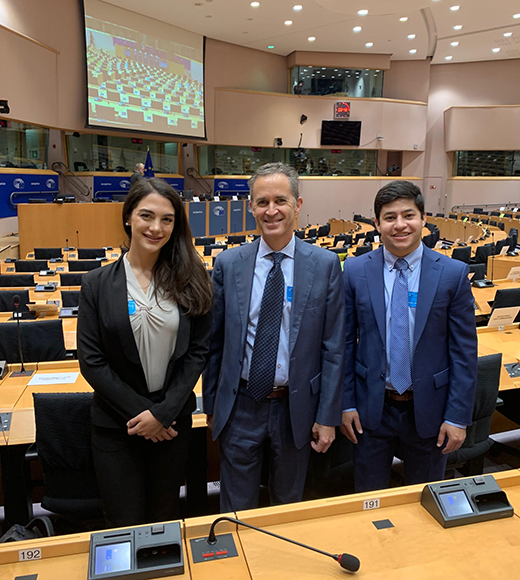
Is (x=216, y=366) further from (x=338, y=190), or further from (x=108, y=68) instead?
(x=338, y=190)

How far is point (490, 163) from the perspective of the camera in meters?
21.7

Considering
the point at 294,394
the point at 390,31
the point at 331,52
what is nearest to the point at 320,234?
the point at 390,31

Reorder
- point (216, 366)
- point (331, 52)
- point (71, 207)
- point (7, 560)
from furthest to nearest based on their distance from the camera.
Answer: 1. point (331, 52)
2. point (71, 207)
3. point (216, 366)
4. point (7, 560)

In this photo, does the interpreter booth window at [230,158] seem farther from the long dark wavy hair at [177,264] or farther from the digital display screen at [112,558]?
the digital display screen at [112,558]

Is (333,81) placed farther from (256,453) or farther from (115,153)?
(256,453)

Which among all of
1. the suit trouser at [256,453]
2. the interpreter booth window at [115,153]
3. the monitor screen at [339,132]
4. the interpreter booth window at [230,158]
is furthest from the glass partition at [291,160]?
the suit trouser at [256,453]

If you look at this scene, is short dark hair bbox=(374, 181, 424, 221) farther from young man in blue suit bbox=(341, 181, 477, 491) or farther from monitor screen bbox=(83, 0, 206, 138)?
monitor screen bbox=(83, 0, 206, 138)

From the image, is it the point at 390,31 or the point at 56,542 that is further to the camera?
the point at 390,31

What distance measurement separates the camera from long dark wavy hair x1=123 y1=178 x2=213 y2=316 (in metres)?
1.88

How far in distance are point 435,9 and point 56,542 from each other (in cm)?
1780

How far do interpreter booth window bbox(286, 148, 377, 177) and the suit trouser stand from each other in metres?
18.9

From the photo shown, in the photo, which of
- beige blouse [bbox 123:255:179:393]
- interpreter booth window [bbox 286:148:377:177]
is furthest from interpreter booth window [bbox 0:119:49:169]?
beige blouse [bbox 123:255:179:393]

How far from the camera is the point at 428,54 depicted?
819 inches

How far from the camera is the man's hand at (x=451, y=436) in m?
2.03
